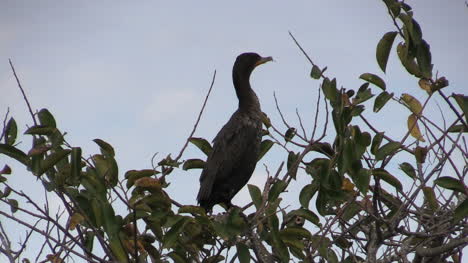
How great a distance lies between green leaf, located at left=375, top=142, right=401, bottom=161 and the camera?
298 cm

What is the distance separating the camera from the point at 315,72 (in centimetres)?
308

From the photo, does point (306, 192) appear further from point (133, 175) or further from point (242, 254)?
Result: point (133, 175)

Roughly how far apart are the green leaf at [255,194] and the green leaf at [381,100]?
0.72m

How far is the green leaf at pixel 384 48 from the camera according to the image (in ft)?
9.54

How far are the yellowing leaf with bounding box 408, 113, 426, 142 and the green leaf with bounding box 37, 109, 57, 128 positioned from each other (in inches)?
72.5

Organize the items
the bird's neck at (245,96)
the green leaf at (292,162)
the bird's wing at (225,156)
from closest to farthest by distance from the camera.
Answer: the green leaf at (292,162), the bird's wing at (225,156), the bird's neck at (245,96)

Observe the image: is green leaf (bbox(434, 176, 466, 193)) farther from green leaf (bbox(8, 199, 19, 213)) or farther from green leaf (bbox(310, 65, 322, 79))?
green leaf (bbox(8, 199, 19, 213))

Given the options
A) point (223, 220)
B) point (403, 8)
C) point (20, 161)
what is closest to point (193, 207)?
point (223, 220)

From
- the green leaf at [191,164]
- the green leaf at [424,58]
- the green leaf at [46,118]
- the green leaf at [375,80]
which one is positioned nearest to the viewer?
the green leaf at [424,58]

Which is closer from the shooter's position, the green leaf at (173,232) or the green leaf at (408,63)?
the green leaf at (408,63)

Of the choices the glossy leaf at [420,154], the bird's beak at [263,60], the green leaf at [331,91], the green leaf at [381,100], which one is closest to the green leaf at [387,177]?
the glossy leaf at [420,154]

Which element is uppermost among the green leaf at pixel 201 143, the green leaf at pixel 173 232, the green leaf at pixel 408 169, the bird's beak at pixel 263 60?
the bird's beak at pixel 263 60

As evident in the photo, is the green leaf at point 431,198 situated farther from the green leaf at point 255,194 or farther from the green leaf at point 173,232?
the green leaf at point 173,232

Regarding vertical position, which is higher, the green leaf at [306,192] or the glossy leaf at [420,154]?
the glossy leaf at [420,154]
